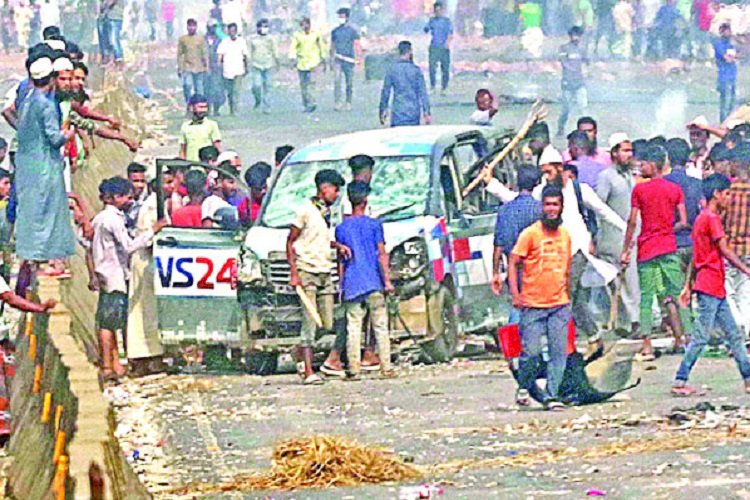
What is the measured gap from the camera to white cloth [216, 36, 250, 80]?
1353 inches

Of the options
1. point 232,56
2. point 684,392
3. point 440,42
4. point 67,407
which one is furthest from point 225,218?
point 440,42

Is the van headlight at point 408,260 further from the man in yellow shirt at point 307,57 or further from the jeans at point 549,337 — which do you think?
the man in yellow shirt at point 307,57

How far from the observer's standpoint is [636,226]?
16141mm

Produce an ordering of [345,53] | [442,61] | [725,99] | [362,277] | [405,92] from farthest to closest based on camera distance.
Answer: [442,61], [345,53], [725,99], [405,92], [362,277]

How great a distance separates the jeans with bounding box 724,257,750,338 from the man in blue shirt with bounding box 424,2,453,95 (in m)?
19.0

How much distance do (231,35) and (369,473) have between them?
23.6 m

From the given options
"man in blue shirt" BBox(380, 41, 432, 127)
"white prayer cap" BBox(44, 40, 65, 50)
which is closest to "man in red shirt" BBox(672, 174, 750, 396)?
"white prayer cap" BBox(44, 40, 65, 50)

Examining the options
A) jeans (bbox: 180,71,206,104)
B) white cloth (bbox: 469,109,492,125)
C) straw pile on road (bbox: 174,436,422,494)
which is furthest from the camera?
jeans (bbox: 180,71,206,104)

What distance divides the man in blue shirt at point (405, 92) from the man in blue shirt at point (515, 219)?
10109 millimetres

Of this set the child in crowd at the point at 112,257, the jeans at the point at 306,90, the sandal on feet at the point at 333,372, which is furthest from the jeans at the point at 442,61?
the sandal on feet at the point at 333,372

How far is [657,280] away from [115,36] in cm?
2230

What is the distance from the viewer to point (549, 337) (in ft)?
45.5

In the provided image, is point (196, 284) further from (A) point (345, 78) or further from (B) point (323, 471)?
(A) point (345, 78)

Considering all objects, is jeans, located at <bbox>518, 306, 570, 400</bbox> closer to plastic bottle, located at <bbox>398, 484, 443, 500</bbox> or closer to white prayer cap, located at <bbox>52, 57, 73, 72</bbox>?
plastic bottle, located at <bbox>398, 484, 443, 500</bbox>
